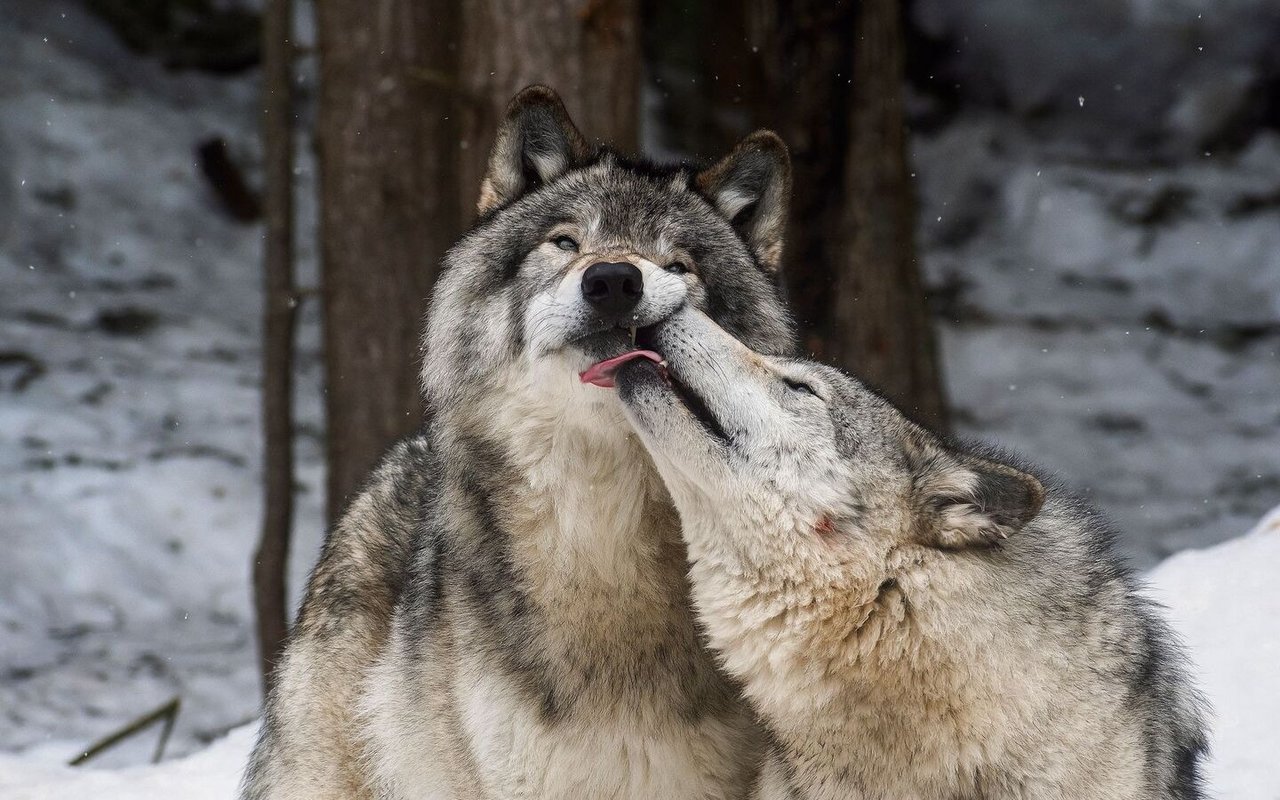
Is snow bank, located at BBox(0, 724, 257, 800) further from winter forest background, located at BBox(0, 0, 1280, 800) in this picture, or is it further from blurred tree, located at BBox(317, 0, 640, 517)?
blurred tree, located at BBox(317, 0, 640, 517)

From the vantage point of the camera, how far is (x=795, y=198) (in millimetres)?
7738

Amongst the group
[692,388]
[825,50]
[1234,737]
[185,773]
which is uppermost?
[825,50]

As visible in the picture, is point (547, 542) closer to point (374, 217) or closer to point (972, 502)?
point (972, 502)

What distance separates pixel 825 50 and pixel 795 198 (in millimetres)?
828

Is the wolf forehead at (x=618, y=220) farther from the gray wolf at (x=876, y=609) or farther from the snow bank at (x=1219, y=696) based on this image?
the snow bank at (x=1219, y=696)

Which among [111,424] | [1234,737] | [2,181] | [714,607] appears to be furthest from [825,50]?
[2,181]

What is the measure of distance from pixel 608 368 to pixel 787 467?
530mm

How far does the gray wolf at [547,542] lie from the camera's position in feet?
12.3

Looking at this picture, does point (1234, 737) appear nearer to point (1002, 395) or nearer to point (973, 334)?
point (1002, 395)

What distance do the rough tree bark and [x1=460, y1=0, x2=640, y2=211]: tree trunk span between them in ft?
5.76

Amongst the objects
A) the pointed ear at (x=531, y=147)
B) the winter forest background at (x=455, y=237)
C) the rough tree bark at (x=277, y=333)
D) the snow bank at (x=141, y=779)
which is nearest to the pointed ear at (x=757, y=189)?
the pointed ear at (x=531, y=147)

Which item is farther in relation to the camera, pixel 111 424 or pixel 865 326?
pixel 111 424

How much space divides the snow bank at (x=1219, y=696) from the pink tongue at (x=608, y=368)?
8.17 ft

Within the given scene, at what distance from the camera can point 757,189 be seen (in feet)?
15.0
